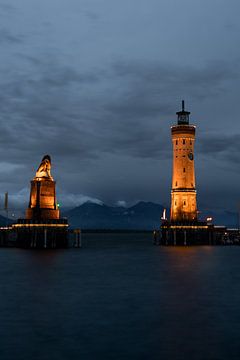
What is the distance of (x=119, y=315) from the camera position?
45.8 metres

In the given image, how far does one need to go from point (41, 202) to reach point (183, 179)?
114 feet

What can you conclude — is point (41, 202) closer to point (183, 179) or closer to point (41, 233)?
point (41, 233)

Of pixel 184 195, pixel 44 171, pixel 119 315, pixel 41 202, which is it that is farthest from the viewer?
pixel 184 195

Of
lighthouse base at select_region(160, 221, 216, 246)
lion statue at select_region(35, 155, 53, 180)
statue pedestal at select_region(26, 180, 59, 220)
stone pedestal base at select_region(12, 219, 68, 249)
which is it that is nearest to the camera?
stone pedestal base at select_region(12, 219, 68, 249)

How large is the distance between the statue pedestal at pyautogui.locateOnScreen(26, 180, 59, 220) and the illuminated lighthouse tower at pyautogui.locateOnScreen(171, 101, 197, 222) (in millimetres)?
30130

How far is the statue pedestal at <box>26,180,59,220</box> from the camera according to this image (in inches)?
5256

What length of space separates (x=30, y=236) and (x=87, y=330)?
9638 centimetres

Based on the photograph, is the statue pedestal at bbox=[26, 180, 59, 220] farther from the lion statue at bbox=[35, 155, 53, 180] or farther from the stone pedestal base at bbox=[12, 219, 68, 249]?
the stone pedestal base at bbox=[12, 219, 68, 249]

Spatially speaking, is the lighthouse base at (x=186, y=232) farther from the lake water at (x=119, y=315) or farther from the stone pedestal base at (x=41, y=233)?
the lake water at (x=119, y=315)

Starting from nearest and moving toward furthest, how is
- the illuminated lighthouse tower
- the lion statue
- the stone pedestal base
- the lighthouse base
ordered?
the stone pedestal base < the lion statue < the illuminated lighthouse tower < the lighthouse base

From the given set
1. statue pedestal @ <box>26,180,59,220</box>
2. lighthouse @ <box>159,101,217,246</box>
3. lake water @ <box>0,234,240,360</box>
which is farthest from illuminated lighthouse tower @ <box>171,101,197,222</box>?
lake water @ <box>0,234,240,360</box>

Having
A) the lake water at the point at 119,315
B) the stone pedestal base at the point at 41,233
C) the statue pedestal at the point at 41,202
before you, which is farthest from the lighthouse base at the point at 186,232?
the lake water at the point at 119,315

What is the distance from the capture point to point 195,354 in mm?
33562

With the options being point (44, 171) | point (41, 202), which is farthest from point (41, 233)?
point (44, 171)
